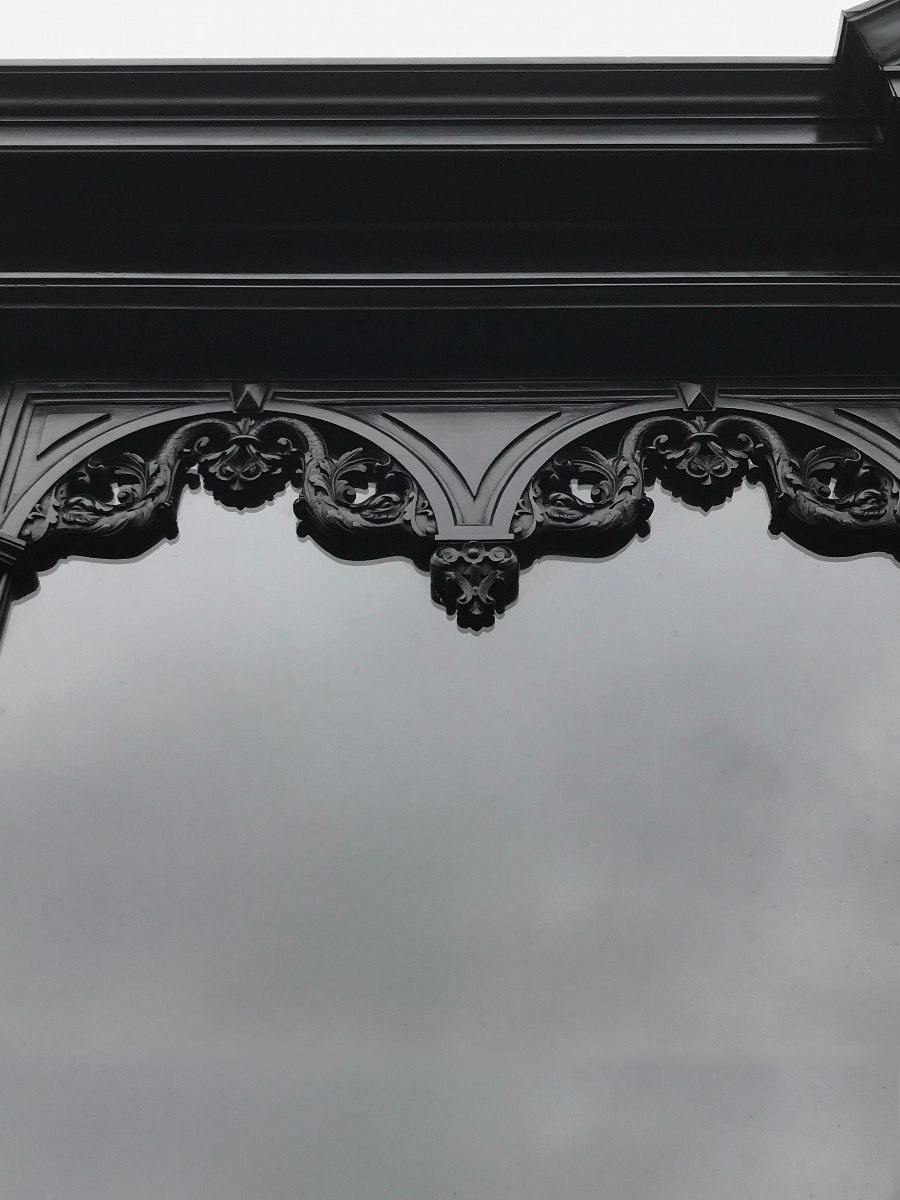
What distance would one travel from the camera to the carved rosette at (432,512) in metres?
4.34

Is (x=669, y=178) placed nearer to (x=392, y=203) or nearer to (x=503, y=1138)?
(x=392, y=203)

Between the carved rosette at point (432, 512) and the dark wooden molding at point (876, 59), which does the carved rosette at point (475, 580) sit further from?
the dark wooden molding at point (876, 59)

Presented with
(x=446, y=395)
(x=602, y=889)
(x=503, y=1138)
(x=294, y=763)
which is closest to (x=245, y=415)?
(x=446, y=395)

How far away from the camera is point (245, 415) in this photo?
4.74 metres

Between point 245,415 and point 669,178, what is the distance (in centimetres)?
167

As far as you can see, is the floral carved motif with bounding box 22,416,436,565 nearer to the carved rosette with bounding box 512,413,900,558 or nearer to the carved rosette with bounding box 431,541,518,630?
the carved rosette with bounding box 431,541,518,630

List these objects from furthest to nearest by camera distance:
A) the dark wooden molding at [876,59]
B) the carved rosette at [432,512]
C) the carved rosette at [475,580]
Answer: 1. the dark wooden molding at [876,59]
2. the carved rosette at [432,512]
3. the carved rosette at [475,580]

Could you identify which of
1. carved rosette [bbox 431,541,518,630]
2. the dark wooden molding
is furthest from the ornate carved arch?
the dark wooden molding

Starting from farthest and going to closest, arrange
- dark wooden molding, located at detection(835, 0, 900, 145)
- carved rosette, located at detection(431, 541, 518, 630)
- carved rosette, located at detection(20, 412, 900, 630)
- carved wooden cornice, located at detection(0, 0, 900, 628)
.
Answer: dark wooden molding, located at detection(835, 0, 900, 145), carved wooden cornice, located at detection(0, 0, 900, 628), carved rosette, located at detection(20, 412, 900, 630), carved rosette, located at detection(431, 541, 518, 630)

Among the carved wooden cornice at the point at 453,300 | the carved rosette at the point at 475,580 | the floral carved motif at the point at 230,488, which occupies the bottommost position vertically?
the carved rosette at the point at 475,580

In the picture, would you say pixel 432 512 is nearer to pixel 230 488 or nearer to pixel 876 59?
pixel 230 488

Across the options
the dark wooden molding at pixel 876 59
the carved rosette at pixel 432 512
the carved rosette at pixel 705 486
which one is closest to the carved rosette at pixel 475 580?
the carved rosette at pixel 432 512

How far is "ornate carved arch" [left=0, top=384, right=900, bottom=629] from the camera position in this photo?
4.36m

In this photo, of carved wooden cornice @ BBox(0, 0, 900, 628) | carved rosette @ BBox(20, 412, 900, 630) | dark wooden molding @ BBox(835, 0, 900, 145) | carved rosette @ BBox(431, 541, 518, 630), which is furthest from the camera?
dark wooden molding @ BBox(835, 0, 900, 145)
